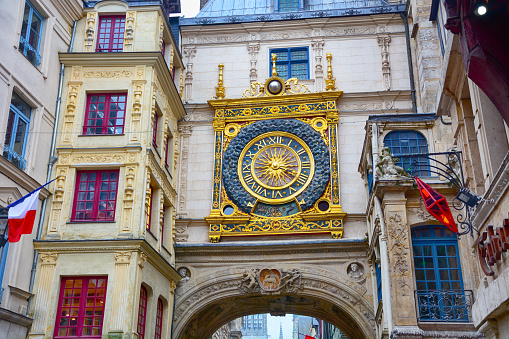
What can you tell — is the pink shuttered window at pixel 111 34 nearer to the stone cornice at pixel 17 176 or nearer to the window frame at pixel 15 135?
the window frame at pixel 15 135

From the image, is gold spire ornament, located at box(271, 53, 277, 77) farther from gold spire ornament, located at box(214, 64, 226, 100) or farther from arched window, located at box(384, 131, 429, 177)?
arched window, located at box(384, 131, 429, 177)

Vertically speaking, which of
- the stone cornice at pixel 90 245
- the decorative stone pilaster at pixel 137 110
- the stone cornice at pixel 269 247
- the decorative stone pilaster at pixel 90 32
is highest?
the decorative stone pilaster at pixel 90 32

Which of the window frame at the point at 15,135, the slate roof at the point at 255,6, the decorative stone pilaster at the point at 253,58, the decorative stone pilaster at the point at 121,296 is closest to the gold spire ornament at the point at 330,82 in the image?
the decorative stone pilaster at the point at 253,58

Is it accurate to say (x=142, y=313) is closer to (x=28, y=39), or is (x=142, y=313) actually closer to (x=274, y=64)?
(x=28, y=39)

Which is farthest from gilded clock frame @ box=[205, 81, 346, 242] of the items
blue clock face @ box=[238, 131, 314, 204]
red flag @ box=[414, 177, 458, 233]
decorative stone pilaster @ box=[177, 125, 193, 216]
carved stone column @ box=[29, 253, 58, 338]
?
red flag @ box=[414, 177, 458, 233]

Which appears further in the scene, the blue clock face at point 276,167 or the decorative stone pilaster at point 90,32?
the blue clock face at point 276,167

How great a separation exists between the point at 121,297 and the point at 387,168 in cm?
829

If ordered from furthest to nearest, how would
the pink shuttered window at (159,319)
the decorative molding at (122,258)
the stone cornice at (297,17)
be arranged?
the stone cornice at (297,17) < the pink shuttered window at (159,319) < the decorative molding at (122,258)

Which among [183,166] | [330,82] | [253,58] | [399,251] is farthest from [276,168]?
[399,251]

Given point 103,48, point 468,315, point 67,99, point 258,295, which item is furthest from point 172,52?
point 468,315

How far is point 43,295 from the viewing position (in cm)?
1708

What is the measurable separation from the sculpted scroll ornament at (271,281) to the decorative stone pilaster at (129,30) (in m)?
8.78

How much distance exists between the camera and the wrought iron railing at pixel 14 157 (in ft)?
53.5

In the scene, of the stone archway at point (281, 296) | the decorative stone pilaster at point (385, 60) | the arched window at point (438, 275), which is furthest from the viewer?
the decorative stone pilaster at point (385, 60)
